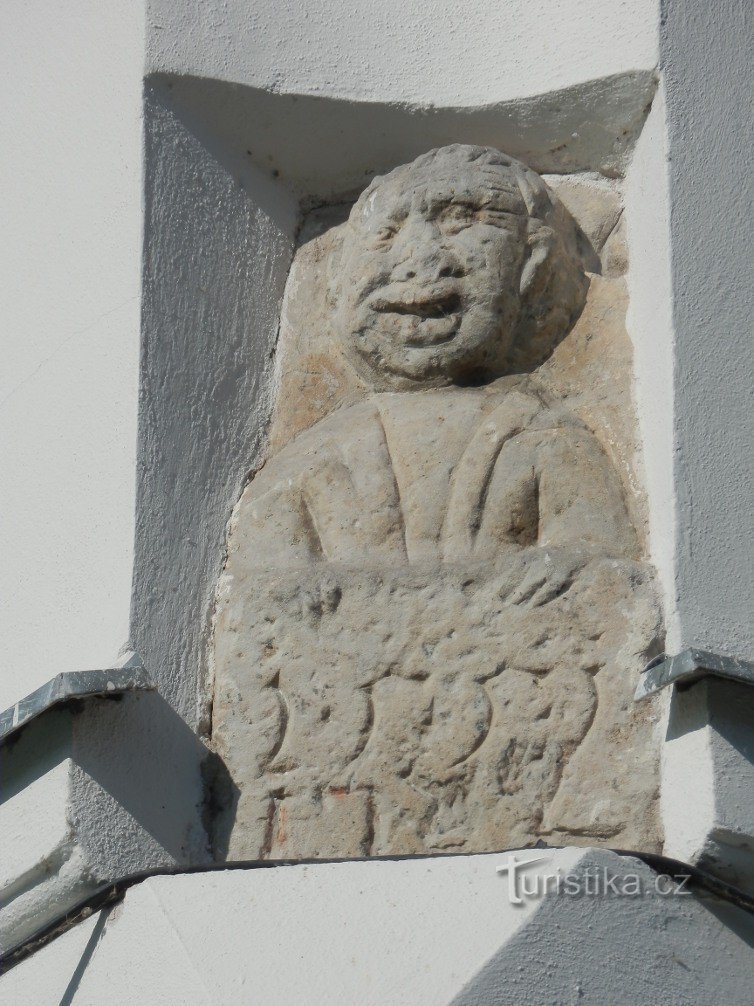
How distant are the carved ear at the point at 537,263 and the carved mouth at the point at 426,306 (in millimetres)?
158

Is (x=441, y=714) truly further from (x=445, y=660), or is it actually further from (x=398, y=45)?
(x=398, y=45)

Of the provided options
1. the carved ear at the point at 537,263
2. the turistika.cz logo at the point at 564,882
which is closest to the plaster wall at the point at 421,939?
the turistika.cz logo at the point at 564,882

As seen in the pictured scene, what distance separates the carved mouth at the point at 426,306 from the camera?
392 centimetres

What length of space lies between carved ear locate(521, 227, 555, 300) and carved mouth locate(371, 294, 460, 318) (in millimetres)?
158

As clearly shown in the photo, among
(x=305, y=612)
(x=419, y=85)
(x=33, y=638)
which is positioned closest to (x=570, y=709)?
(x=305, y=612)

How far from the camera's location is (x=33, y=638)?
3.74m

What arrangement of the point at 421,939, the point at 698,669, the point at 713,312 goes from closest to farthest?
1. the point at 421,939
2. the point at 698,669
3. the point at 713,312

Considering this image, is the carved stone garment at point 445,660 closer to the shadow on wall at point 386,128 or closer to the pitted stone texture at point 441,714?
the pitted stone texture at point 441,714

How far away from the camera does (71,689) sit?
11.2ft

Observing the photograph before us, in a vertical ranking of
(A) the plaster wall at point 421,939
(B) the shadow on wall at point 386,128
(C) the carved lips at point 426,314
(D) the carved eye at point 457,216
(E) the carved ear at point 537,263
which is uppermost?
(B) the shadow on wall at point 386,128

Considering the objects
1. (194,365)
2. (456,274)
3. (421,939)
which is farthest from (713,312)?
(421,939)

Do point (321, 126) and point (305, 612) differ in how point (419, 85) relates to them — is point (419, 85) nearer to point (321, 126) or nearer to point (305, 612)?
point (321, 126)

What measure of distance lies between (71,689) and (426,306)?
3.53 ft

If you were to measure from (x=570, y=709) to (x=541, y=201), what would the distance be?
1082 millimetres
